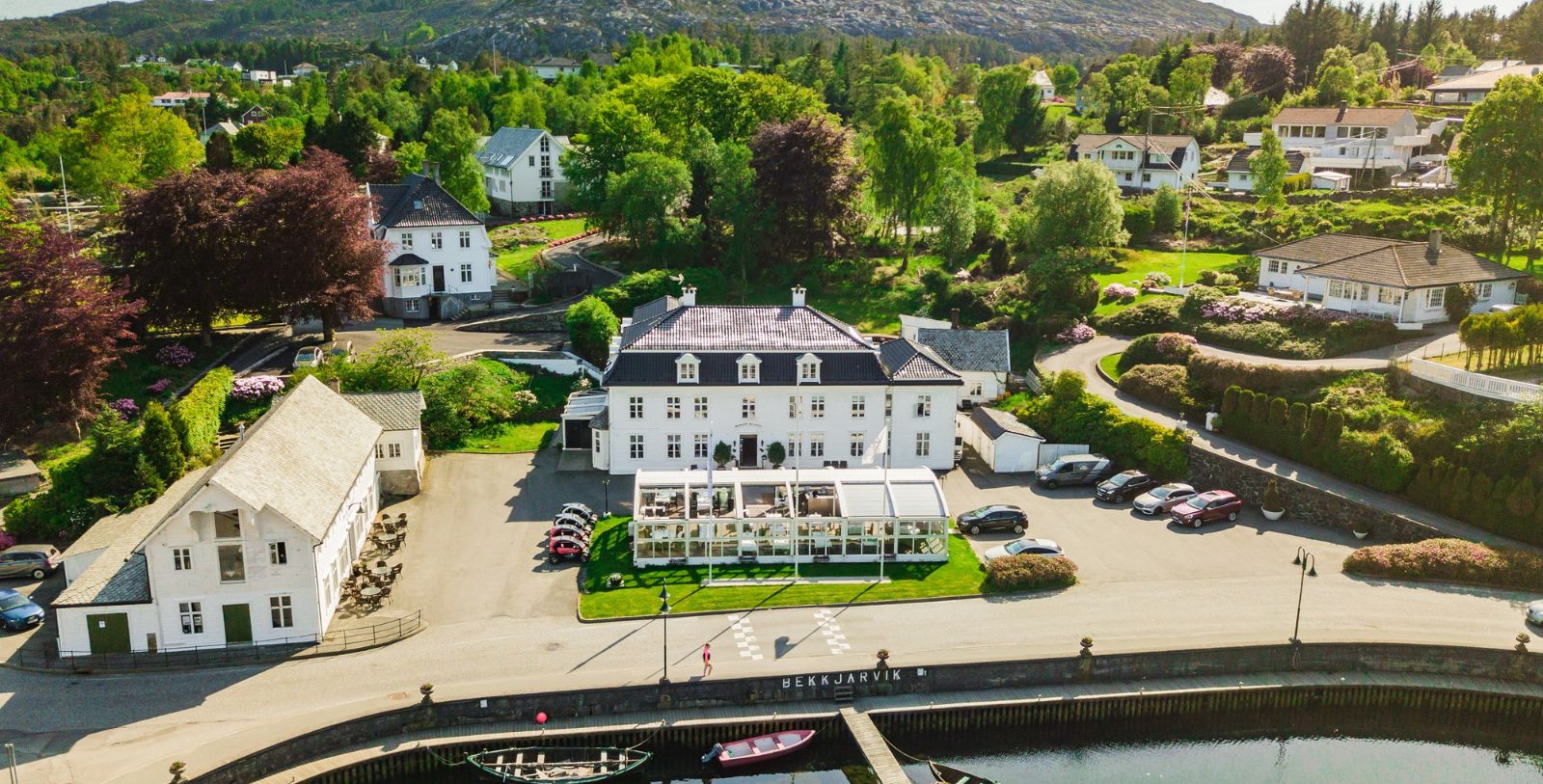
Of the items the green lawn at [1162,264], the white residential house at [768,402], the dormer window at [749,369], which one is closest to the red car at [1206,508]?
the white residential house at [768,402]

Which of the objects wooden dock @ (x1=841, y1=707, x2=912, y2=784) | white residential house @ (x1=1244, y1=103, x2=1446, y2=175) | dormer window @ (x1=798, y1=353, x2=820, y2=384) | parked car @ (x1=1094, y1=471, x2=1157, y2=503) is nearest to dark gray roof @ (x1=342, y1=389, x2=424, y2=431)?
dormer window @ (x1=798, y1=353, x2=820, y2=384)

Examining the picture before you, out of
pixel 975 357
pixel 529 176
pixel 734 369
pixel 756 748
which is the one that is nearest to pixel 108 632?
pixel 756 748

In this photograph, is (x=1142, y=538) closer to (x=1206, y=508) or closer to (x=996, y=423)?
(x=1206, y=508)

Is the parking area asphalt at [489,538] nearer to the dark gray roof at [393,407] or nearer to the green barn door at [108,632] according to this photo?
the dark gray roof at [393,407]

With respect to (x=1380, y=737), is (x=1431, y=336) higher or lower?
higher

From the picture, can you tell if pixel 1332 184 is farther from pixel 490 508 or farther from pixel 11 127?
pixel 11 127

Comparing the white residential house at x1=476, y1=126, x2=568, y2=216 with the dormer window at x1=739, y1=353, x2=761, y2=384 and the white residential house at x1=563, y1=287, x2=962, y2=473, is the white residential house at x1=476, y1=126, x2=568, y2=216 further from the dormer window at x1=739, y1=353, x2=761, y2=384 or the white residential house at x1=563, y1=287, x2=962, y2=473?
the dormer window at x1=739, y1=353, x2=761, y2=384

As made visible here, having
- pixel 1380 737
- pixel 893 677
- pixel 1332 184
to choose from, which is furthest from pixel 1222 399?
pixel 1332 184
